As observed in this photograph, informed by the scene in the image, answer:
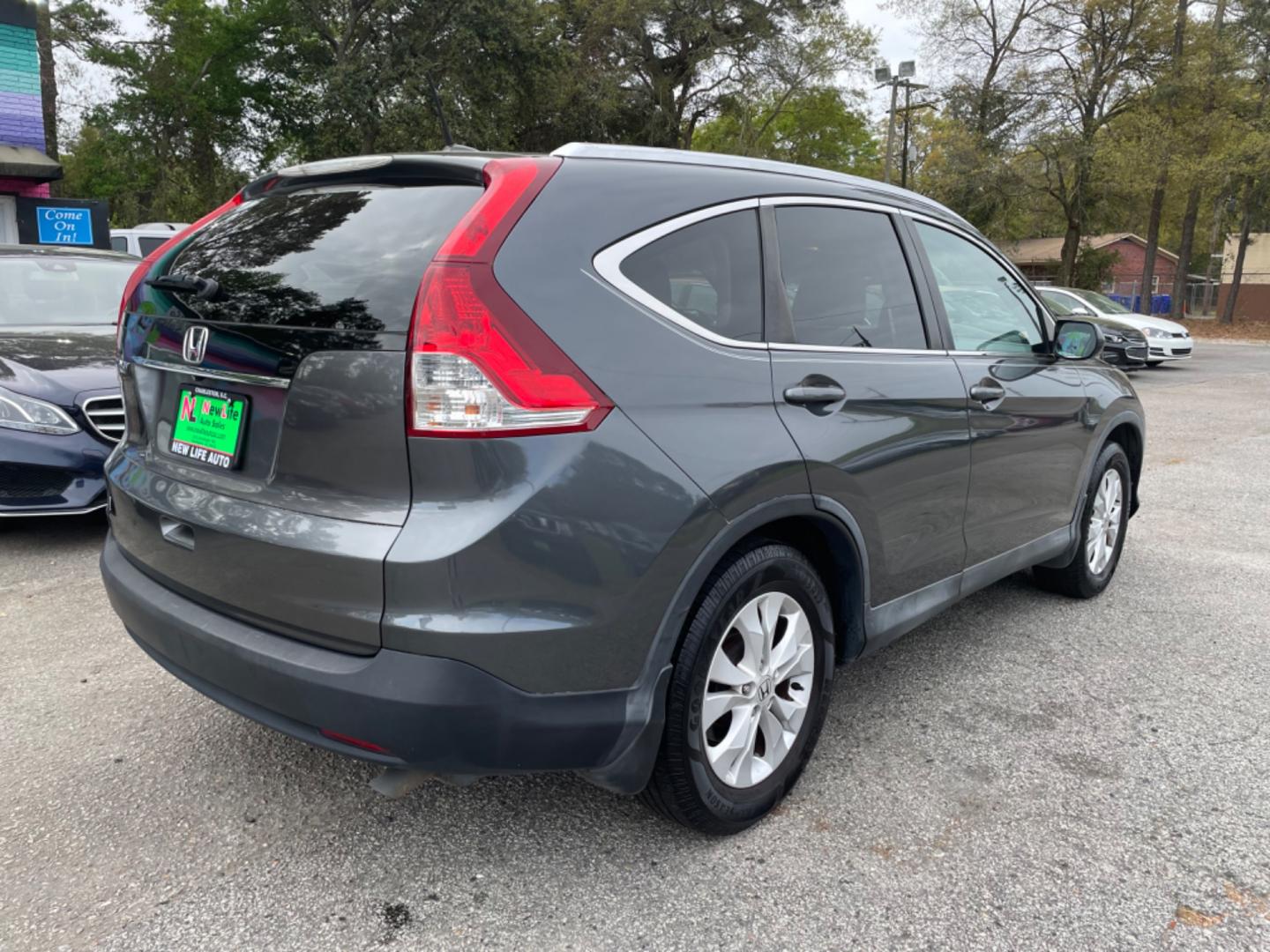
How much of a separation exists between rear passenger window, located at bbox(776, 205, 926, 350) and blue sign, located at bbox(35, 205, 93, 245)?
16.5m

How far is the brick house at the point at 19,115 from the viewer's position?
15305 millimetres

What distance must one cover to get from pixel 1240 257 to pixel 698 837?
39.4 m

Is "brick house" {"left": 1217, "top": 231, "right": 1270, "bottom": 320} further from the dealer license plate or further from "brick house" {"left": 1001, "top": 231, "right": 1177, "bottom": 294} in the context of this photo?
the dealer license plate

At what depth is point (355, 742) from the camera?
1.97 m

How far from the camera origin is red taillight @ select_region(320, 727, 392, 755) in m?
1.94

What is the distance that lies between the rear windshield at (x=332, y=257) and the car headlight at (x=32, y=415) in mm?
2696

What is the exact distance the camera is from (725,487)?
2.17m

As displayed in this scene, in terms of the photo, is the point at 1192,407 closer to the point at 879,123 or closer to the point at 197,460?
the point at 197,460

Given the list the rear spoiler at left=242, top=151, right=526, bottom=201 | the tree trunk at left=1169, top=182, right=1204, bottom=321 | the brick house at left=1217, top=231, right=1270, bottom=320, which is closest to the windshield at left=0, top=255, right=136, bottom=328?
the rear spoiler at left=242, top=151, right=526, bottom=201

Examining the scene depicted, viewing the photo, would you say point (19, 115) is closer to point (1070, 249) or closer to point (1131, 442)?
point (1131, 442)

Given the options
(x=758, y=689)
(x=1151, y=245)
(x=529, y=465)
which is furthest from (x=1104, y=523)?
(x=1151, y=245)

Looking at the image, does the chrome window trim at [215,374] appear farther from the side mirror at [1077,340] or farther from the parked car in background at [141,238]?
the parked car in background at [141,238]

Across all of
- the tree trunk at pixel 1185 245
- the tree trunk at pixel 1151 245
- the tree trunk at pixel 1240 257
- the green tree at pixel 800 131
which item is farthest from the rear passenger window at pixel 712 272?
the tree trunk at pixel 1240 257

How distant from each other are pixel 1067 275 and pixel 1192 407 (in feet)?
79.2
